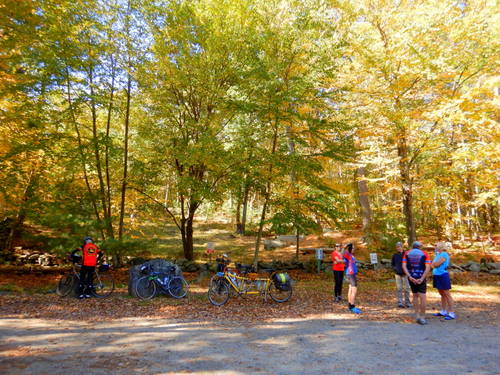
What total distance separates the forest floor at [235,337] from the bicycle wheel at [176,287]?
30 centimetres

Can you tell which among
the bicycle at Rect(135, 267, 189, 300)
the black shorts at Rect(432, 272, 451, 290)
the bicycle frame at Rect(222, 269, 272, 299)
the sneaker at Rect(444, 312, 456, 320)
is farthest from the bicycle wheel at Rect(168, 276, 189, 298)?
the sneaker at Rect(444, 312, 456, 320)

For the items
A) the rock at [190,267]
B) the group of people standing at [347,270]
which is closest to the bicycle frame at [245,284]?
the group of people standing at [347,270]

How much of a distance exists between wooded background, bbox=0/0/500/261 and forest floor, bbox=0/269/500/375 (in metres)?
3.10

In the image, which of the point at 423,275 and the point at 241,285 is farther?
the point at 241,285

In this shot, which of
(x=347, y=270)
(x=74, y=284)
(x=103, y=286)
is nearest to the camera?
(x=347, y=270)

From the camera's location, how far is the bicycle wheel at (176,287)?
29.9 feet

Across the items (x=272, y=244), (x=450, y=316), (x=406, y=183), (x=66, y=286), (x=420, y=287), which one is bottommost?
(x=450, y=316)

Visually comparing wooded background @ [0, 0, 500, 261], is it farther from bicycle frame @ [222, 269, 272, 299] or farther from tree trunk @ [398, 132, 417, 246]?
bicycle frame @ [222, 269, 272, 299]

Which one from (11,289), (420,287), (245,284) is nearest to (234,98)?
(245,284)

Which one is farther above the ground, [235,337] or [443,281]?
[443,281]

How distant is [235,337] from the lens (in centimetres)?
546

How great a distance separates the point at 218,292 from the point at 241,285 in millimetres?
674

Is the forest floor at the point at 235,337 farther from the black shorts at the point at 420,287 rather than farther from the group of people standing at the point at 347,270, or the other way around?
the black shorts at the point at 420,287

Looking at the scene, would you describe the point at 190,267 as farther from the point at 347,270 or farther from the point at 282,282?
the point at 347,270
